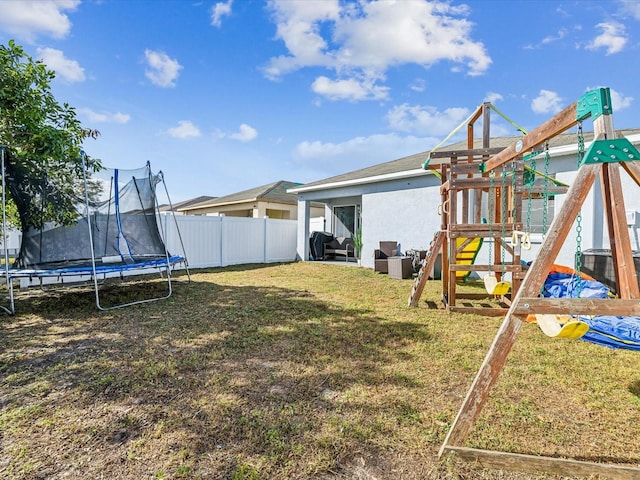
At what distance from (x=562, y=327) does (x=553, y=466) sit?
757 millimetres

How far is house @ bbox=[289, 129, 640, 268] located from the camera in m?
6.59

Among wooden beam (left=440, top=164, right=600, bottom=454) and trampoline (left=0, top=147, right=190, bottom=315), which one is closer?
wooden beam (left=440, top=164, right=600, bottom=454)

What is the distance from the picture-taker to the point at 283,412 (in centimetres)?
227

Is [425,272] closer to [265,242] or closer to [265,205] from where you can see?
[265,242]

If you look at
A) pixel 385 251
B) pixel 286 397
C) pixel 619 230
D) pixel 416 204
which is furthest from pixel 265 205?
pixel 619 230

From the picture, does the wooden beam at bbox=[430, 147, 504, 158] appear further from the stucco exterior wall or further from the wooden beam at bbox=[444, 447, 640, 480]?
the wooden beam at bbox=[444, 447, 640, 480]

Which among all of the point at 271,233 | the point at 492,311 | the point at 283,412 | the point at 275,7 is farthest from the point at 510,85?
the point at 283,412

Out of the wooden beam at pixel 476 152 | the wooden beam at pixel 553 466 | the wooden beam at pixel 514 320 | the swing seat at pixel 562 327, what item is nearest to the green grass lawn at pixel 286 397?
the wooden beam at pixel 553 466

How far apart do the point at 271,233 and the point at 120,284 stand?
5.86 meters

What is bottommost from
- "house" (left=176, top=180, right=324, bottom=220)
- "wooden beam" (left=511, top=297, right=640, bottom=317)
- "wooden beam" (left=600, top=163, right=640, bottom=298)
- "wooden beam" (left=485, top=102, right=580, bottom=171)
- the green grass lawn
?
the green grass lawn

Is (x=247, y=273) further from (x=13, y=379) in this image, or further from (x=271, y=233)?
(x=13, y=379)

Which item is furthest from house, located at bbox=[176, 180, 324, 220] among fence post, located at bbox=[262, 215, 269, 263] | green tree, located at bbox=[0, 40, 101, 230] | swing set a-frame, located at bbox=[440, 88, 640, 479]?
swing set a-frame, located at bbox=[440, 88, 640, 479]

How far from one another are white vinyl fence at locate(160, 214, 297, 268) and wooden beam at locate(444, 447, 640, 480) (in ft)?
30.3

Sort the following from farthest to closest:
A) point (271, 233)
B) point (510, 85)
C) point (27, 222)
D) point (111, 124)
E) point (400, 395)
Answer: point (271, 233) → point (510, 85) → point (111, 124) → point (27, 222) → point (400, 395)
